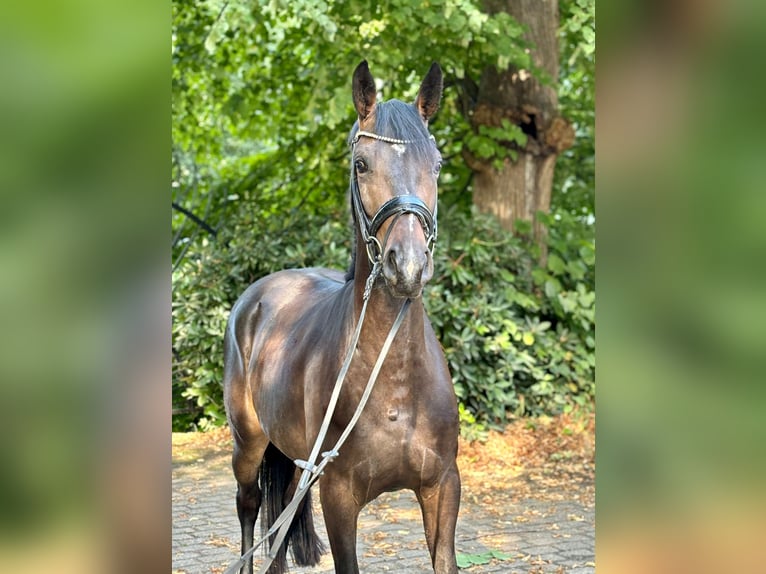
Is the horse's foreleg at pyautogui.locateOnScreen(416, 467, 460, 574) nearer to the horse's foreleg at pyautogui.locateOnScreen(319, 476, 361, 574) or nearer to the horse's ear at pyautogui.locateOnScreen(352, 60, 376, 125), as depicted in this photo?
the horse's foreleg at pyautogui.locateOnScreen(319, 476, 361, 574)

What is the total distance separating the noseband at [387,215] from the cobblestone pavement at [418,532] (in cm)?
274

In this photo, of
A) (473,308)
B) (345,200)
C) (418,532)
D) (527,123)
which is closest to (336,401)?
(418,532)

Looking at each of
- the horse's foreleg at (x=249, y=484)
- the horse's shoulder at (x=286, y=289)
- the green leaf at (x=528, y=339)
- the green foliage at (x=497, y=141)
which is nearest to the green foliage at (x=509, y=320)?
the green leaf at (x=528, y=339)

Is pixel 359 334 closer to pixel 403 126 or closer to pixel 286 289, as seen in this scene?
pixel 403 126

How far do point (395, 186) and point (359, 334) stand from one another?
23.4 inches

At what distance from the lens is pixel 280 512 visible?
4723mm

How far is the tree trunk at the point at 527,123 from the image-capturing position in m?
8.90

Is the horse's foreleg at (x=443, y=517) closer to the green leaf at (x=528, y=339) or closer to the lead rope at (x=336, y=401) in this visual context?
the lead rope at (x=336, y=401)
